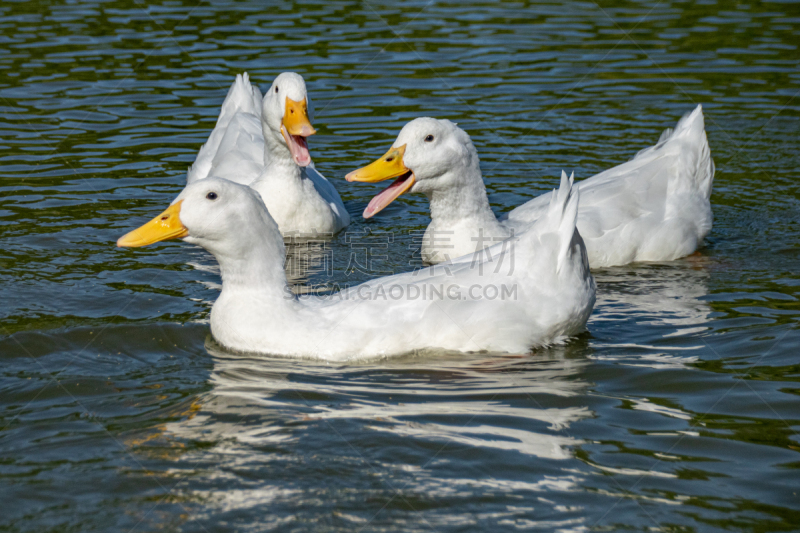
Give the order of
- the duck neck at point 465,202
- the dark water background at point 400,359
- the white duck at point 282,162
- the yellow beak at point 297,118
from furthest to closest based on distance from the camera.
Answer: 1. the white duck at point 282,162
2. the yellow beak at point 297,118
3. the duck neck at point 465,202
4. the dark water background at point 400,359

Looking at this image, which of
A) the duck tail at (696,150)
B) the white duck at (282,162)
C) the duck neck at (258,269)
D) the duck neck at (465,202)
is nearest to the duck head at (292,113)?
the white duck at (282,162)

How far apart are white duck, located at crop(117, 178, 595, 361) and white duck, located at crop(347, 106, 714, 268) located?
1510 mm

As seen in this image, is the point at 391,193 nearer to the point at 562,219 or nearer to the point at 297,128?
the point at 297,128

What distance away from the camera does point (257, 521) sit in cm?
407

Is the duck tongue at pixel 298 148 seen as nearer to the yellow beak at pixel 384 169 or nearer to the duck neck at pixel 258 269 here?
the yellow beak at pixel 384 169

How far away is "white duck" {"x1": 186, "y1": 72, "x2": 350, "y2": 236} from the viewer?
8234mm

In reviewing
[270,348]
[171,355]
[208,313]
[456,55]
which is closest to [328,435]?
[270,348]

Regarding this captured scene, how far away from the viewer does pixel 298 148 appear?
826 cm

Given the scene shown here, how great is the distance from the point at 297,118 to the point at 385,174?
1340 mm

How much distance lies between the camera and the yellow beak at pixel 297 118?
8117 mm

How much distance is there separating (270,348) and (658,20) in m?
11.5

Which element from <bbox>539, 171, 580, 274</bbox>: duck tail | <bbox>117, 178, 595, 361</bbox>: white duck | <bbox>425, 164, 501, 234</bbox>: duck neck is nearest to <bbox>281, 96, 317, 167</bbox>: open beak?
<bbox>425, 164, 501, 234</bbox>: duck neck

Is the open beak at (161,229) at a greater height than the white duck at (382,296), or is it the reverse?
the open beak at (161,229)

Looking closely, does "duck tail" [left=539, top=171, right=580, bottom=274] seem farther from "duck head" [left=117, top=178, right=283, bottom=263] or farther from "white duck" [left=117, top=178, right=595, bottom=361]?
"duck head" [left=117, top=178, right=283, bottom=263]
